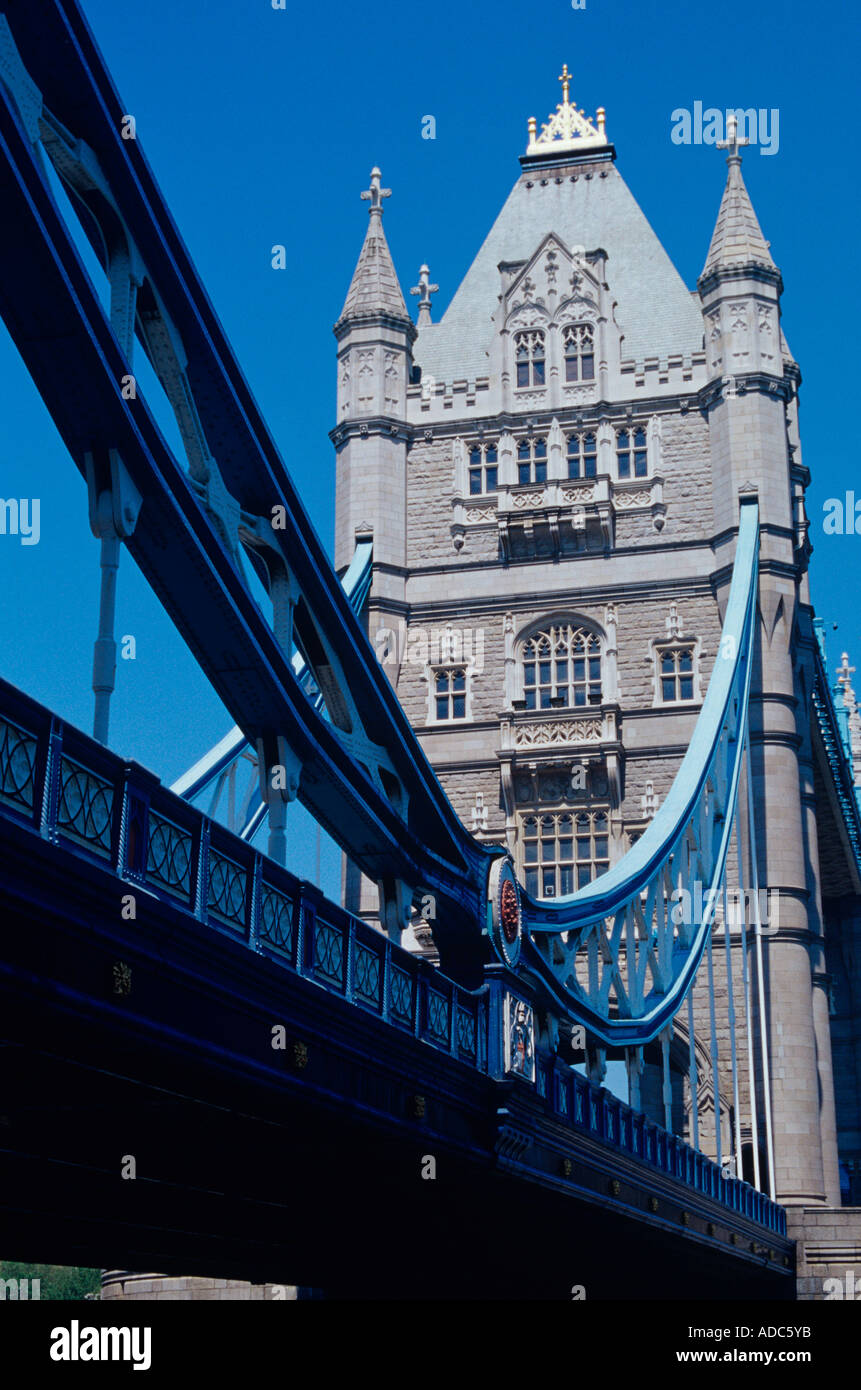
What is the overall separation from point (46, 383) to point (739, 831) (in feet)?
72.2

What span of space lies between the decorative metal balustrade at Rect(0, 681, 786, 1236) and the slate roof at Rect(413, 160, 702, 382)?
77.7 feet

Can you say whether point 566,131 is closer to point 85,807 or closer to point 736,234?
point 736,234

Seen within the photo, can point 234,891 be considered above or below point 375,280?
below

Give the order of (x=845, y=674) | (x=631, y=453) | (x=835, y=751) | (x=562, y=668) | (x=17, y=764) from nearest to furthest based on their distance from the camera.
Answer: (x=17, y=764)
(x=562, y=668)
(x=631, y=453)
(x=835, y=751)
(x=845, y=674)

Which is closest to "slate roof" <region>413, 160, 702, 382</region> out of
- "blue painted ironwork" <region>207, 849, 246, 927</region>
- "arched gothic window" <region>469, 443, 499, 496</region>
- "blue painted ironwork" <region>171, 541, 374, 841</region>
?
"arched gothic window" <region>469, 443, 499, 496</region>

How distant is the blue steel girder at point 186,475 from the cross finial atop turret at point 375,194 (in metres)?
24.5

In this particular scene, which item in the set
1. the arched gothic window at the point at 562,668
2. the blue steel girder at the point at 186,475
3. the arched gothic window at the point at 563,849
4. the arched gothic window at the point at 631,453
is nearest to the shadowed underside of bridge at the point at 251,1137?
the blue steel girder at the point at 186,475

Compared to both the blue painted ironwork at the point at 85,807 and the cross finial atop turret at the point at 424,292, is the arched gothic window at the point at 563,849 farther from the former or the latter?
the blue painted ironwork at the point at 85,807

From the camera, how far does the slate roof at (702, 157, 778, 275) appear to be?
37.0 metres

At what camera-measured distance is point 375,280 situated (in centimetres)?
3838

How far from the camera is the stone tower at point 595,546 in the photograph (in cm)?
3419

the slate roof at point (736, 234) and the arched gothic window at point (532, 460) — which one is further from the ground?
the slate roof at point (736, 234)

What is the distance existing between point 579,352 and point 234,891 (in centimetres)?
2904

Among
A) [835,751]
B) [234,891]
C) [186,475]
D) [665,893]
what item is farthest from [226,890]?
[835,751]
